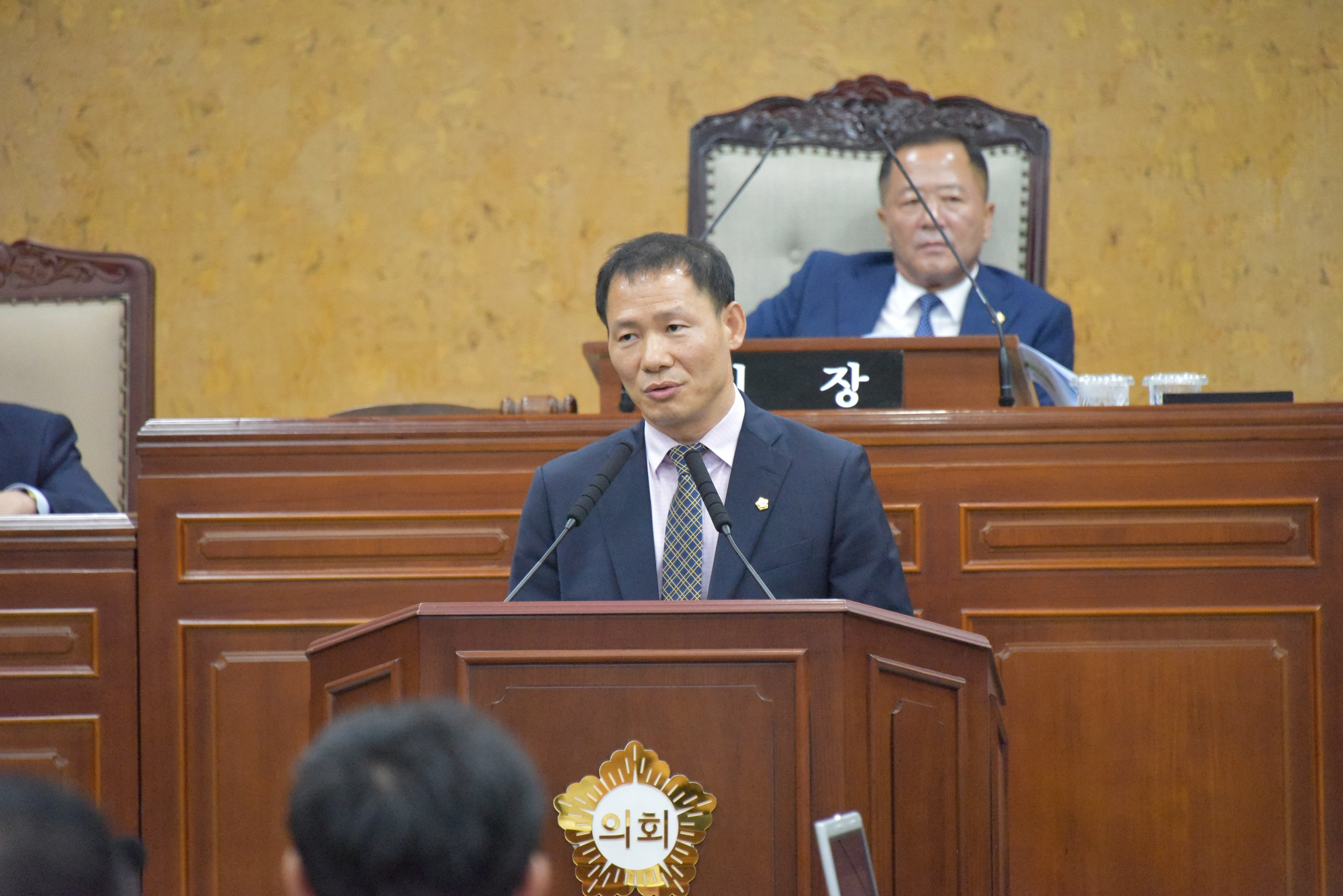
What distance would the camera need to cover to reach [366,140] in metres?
4.20

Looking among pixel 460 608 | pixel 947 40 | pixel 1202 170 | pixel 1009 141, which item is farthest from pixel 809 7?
pixel 460 608

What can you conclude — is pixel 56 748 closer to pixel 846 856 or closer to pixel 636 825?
pixel 636 825

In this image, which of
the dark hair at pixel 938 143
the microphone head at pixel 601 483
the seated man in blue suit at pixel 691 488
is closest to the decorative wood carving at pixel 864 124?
the dark hair at pixel 938 143

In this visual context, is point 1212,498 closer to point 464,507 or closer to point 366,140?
point 464,507

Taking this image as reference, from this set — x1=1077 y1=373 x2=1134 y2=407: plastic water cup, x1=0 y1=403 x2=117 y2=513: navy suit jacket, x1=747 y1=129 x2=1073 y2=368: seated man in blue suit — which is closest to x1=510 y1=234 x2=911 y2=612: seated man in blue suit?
x1=1077 y1=373 x2=1134 y2=407: plastic water cup

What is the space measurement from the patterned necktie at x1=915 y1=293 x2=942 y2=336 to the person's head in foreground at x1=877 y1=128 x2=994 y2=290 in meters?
0.03

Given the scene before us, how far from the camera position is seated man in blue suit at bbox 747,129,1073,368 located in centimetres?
331

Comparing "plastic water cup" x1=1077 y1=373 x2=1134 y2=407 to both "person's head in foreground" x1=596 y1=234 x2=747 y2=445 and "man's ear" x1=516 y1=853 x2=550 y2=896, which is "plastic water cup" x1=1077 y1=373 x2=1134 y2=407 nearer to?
"person's head in foreground" x1=596 y1=234 x2=747 y2=445

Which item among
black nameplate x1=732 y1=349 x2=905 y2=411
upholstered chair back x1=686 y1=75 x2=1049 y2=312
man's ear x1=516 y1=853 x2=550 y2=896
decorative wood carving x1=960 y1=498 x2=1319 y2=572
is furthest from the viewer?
upholstered chair back x1=686 y1=75 x2=1049 y2=312

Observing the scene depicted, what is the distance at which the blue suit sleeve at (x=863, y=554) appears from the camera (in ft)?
6.53

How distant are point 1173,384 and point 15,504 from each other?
2189 millimetres

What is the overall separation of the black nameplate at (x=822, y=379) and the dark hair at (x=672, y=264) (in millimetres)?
500

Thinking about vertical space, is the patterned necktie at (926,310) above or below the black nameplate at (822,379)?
above

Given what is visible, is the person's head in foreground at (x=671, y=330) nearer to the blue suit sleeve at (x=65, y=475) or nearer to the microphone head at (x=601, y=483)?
the microphone head at (x=601, y=483)
